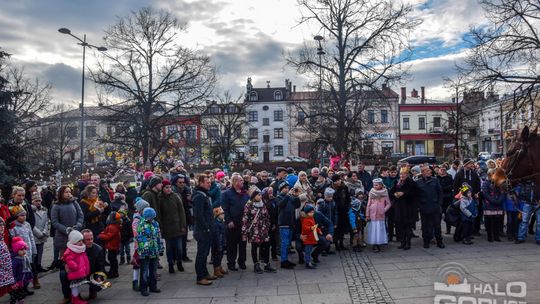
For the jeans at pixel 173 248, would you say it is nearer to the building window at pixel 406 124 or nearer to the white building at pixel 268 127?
the white building at pixel 268 127

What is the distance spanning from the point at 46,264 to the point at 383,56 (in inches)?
632

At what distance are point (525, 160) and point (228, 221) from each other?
5467mm

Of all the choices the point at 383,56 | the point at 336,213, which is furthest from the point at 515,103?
the point at 336,213

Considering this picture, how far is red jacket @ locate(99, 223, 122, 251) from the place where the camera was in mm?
8289

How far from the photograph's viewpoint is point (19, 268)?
267 inches

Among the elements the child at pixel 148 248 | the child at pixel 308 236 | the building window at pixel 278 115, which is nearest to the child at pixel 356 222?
the child at pixel 308 236

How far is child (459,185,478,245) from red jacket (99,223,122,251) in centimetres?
819

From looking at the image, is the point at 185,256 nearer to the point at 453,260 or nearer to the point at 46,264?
the point at 46,264

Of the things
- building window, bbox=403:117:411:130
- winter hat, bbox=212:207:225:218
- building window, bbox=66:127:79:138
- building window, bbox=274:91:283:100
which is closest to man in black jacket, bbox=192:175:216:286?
winter hat, bbox=212:207:225:218

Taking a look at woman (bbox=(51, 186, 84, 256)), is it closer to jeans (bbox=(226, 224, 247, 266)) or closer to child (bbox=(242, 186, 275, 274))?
jeans (bbox=(226, 224, 247, 266))

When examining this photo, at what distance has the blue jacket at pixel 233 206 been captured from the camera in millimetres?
8758

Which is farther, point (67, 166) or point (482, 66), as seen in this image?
point (67, 166)

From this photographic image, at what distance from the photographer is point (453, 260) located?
8.68m

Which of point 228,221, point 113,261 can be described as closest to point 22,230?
point 113,261
